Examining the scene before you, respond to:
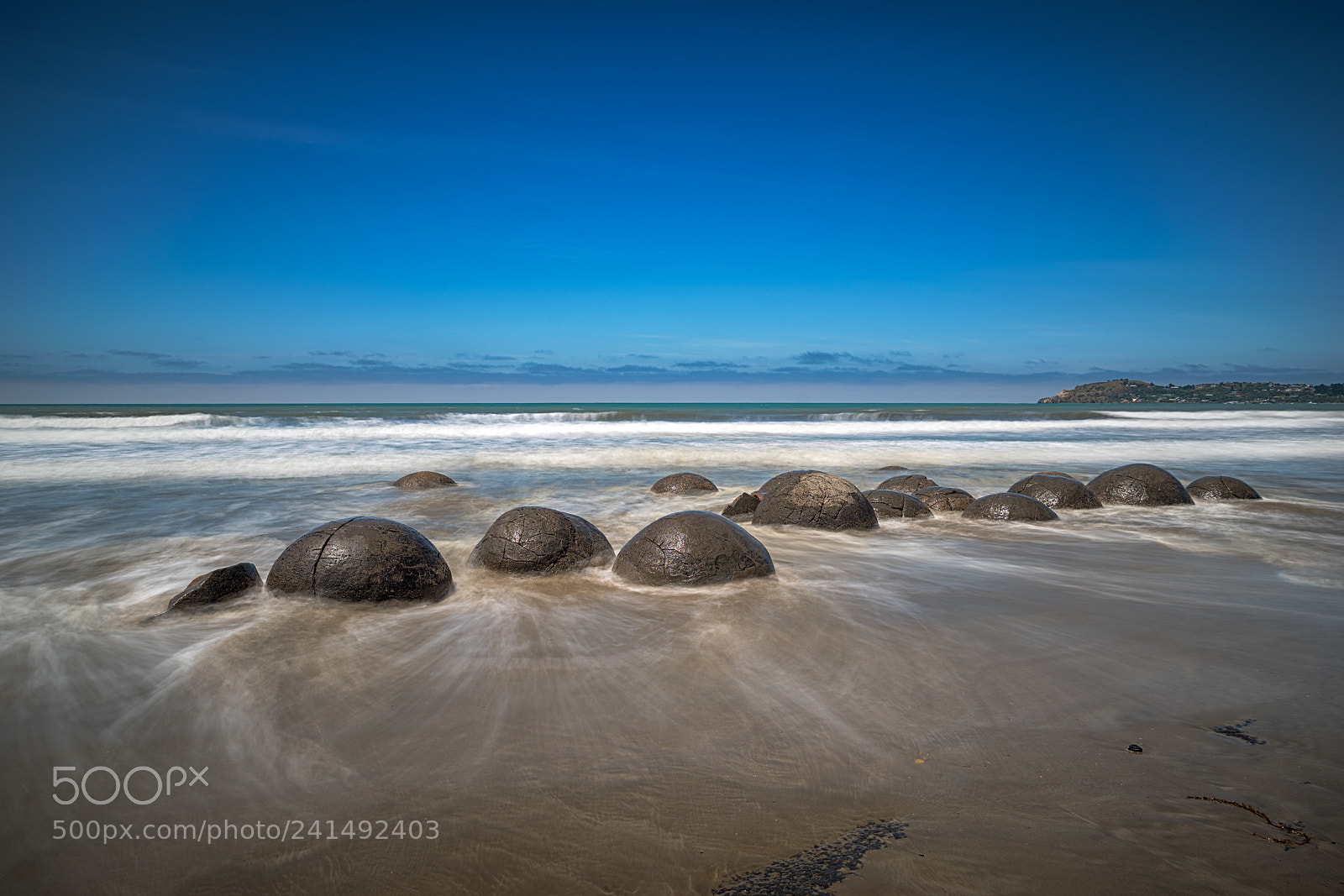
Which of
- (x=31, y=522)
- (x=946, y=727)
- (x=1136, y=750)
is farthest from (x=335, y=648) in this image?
(x=31, y=522)

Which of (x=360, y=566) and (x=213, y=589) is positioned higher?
(x=360, y=566)

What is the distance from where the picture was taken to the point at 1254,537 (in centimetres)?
744

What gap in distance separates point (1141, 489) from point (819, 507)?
5407mm

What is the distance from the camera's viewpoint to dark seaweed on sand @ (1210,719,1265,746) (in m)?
2.80

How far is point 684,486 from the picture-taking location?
36.7ft

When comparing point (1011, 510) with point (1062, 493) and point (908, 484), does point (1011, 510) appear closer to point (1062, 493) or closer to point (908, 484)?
point (1062, 493)

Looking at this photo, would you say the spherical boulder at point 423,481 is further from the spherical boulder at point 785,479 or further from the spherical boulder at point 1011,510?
the spherical boulder at point 1011,510

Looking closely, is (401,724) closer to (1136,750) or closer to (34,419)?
(1136,750)

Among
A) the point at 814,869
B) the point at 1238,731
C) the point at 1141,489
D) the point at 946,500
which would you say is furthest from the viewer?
the point at 1141,489

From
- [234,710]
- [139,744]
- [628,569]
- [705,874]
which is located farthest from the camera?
[628,569]

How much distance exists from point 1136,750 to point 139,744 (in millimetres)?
4339

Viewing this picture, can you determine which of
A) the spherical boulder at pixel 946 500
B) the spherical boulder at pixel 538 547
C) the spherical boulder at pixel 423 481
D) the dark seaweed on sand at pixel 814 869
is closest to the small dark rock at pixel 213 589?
the spherical boulder at pixel 538 547

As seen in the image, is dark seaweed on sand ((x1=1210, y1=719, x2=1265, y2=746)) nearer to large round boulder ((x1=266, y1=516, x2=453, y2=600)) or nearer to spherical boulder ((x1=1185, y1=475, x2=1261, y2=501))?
large round boulder ((x1=266, y1=516, x2=453, y2=600))

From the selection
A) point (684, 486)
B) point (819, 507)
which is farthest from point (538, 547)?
point (684, 486)
